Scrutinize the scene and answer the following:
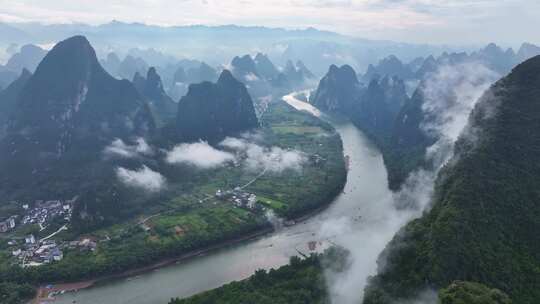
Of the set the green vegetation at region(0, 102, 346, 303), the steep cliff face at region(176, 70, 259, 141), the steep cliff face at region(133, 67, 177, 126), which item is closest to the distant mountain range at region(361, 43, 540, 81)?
the steep cliff face at region(176, 70, 259, 141)

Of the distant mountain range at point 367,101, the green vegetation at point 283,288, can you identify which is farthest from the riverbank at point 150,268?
the distant mountain range at point 367,101

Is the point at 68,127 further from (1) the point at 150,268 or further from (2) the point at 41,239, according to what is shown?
(1) the point at 150,268

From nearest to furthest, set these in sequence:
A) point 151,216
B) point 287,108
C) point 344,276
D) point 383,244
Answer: point 344,276, point 383,244, point 151,216, point 287,108

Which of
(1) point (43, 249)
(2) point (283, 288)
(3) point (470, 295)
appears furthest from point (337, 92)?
(3) point (470, 295)

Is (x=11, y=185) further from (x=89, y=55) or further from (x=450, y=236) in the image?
(x=450, y=236)

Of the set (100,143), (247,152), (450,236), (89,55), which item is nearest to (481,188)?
(450,236)

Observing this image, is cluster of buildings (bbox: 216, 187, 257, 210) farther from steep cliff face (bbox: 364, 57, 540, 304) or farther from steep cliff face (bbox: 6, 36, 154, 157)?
steep cliff face (bbox: 364, 57, 540, 304)

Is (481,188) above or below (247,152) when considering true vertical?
above
